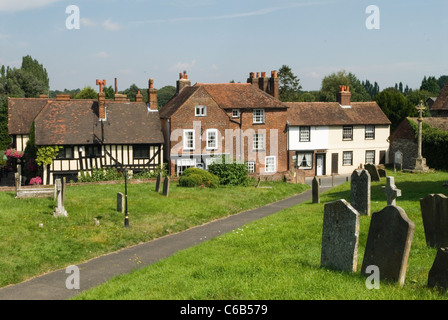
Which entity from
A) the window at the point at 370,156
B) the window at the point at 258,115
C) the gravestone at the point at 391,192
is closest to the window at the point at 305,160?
the window at the point at 258,115

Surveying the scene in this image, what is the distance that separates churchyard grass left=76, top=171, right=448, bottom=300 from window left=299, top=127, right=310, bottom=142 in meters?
28.2

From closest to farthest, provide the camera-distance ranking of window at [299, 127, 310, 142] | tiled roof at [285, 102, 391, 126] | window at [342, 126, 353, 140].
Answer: window at [299, 127, 310, 142] < tiled roof at [285, 102, 391, 126] < window at [342, 126, 353, 140]

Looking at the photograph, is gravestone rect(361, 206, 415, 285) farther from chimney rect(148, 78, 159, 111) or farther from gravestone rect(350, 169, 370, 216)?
chimney rect(148, 78, 159, 111)

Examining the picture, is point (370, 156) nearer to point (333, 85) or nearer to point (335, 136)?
point (335, 136)

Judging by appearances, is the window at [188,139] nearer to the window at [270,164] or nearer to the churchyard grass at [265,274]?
the window at [270,164]

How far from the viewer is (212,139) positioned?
1672 inches

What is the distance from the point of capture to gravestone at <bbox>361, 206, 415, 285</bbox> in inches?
425

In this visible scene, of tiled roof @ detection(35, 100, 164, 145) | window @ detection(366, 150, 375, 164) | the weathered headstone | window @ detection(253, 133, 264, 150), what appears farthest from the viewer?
window @ detection(366, 150, 375, 164)

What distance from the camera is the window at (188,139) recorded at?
136 feet

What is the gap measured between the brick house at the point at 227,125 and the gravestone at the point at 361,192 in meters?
21.4

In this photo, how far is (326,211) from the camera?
12.9m

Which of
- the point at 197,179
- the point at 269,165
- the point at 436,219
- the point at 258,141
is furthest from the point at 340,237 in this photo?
the point at 269,165

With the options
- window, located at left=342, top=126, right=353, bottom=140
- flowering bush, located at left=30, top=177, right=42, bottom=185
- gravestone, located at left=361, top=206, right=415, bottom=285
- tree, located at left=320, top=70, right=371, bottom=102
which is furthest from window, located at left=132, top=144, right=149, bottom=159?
tree, located at left=320, top=70, right=371, bottom=102

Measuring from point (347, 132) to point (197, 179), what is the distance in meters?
19.8
